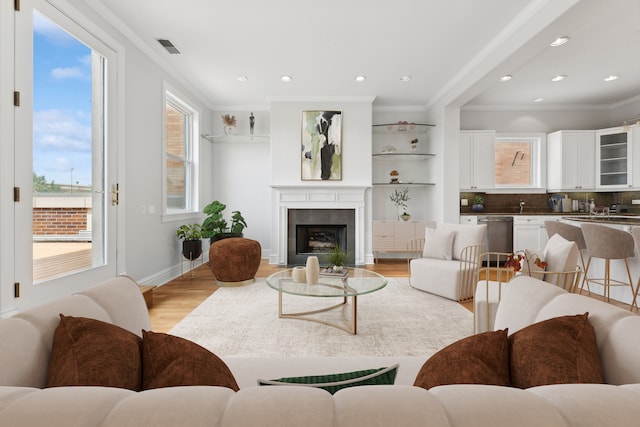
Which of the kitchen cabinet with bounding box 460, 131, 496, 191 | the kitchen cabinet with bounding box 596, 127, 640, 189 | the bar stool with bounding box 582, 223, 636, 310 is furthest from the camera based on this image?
the kitchen cabinet with bounding box 460, 131, 496, 191

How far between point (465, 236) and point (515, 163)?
3.13 m

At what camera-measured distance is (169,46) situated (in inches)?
156

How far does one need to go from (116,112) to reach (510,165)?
6.14 meters

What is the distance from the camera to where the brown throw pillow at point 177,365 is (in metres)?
0.86

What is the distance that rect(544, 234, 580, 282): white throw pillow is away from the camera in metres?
2.50

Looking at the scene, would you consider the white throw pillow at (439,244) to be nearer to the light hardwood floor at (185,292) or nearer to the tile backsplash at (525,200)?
the light hardwood floor at (185,292)

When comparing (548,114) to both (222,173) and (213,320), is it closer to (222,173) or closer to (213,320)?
(222,173)

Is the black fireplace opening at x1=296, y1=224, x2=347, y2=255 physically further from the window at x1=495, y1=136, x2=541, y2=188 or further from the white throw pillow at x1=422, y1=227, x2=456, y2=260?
the window at x1=495, y1=136, x2=541, y2=188

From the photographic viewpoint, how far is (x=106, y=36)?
332 cm

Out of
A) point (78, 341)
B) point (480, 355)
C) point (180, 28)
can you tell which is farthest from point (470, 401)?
point (180, 28)

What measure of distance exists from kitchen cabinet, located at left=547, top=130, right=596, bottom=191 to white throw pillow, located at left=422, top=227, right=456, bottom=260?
10.5 ft

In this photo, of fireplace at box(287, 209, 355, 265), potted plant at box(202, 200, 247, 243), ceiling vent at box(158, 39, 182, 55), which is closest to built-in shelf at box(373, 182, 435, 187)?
fireplace at box(287, 209, 355, 265)

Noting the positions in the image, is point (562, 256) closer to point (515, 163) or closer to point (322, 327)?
point (322, 327)

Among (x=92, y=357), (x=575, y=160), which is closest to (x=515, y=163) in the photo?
(x=575, y=160)
